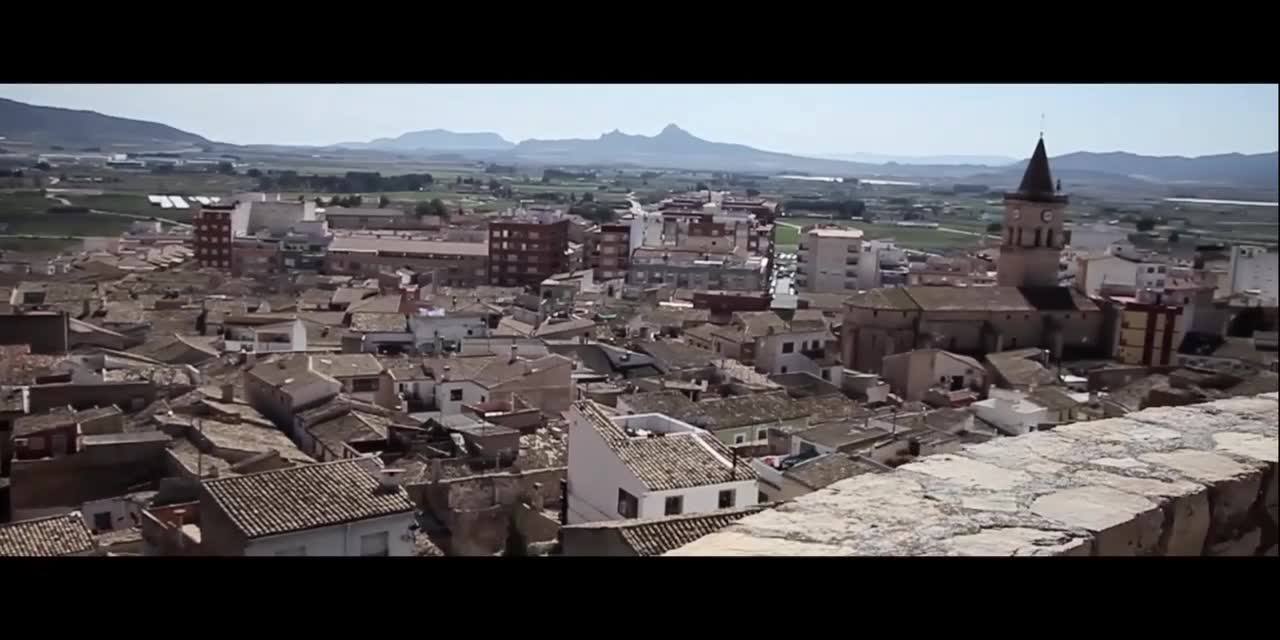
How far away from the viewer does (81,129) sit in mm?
22641

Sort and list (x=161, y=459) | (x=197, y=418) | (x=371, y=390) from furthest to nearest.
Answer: (x=371, y=390)
(x=197, y=418)
(x=161, y=459)

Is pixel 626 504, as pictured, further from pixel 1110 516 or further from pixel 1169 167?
pixel 1169 167

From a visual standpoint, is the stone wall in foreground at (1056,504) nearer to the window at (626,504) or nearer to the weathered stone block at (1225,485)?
the weathered stone block at (1225,485)

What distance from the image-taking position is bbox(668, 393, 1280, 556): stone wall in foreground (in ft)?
7.22

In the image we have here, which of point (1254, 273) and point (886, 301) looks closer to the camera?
point (886, 301)

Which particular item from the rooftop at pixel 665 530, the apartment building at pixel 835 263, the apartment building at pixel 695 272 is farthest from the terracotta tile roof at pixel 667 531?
the apartment building at pixel 835 263

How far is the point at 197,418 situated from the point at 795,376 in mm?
8492

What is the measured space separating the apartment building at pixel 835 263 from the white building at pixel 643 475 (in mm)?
26496

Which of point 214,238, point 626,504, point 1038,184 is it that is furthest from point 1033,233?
point 214,238

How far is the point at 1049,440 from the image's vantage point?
10.1 feet

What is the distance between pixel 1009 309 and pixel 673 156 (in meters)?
64.1

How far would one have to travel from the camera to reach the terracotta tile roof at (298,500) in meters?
6.14
